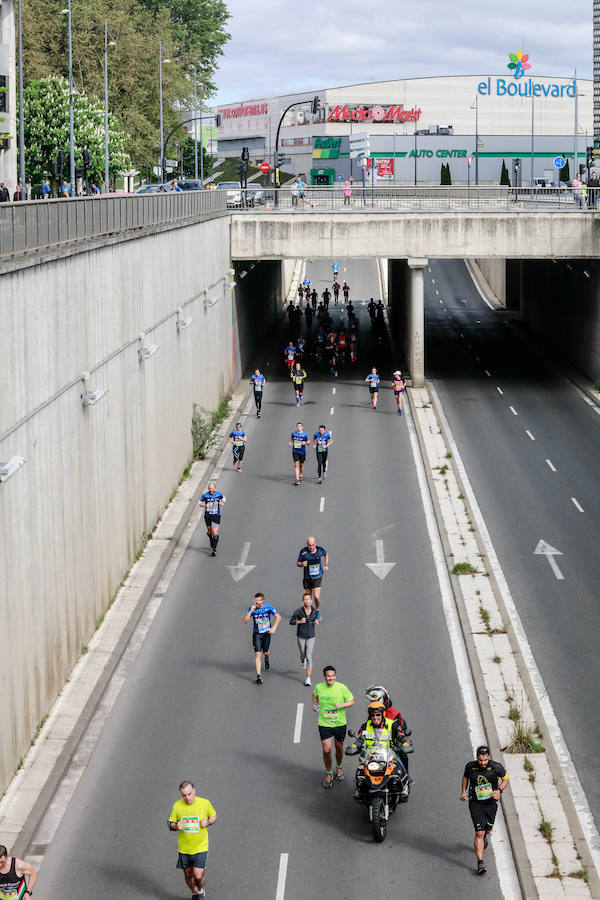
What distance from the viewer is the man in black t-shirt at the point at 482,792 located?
1445 cm

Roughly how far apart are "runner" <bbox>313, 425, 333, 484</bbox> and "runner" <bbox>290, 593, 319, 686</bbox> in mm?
12781

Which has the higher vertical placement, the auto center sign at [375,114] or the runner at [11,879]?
the auto center sign at [375,114]

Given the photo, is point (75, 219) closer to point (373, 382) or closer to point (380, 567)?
point (380, 567)

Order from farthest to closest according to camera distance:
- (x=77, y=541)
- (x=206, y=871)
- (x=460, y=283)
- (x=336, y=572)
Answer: (x=460, y=283) < (x=336, y=572) < (x=77, y=541) < (x=206, y=871)

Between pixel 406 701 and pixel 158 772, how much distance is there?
171 inches

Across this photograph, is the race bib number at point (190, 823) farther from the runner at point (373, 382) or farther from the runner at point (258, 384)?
the runner at point (373, 382)

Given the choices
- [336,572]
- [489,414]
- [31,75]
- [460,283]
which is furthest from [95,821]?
[460,283]

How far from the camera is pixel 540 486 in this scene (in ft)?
112

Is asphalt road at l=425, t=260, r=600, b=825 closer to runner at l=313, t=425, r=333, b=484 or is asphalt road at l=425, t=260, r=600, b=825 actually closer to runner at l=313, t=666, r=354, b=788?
runner at l=313, t=666, r=354, b=788

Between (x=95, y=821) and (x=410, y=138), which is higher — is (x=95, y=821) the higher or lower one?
the lower one

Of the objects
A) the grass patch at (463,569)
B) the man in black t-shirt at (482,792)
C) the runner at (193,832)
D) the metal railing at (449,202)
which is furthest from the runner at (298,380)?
the runner at (193,832)

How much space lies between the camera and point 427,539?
29219mm

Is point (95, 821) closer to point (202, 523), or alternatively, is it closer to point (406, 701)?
point (406, 701)

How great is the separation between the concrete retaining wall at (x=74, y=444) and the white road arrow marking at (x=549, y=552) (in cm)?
887
